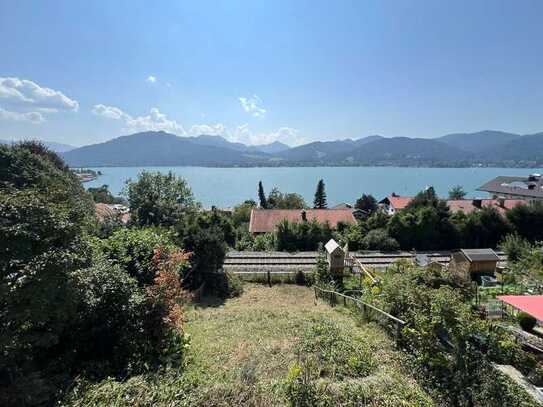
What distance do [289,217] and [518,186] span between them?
53.2m

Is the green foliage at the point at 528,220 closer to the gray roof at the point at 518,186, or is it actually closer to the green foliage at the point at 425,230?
the green foliage at the point at 425,230

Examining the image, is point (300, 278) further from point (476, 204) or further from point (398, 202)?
point (398, 202)

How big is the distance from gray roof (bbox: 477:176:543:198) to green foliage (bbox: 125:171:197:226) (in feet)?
194

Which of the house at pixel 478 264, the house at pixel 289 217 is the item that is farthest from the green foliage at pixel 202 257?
the house at pixel 289 217

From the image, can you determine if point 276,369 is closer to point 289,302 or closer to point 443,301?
point 443,301

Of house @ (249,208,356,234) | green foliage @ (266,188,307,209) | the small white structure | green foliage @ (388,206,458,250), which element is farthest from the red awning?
green foliage @ (266,188,307,209)

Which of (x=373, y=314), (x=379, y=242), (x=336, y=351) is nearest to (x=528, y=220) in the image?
(x=379, y=242)

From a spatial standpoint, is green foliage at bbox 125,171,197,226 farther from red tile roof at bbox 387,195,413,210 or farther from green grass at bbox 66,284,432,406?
red tile roof at bbox 387,195,413,210

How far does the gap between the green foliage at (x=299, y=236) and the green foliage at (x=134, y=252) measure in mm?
16115

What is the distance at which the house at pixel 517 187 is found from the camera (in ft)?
172

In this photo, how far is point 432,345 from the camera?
23.1ft

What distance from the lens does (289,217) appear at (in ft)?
109

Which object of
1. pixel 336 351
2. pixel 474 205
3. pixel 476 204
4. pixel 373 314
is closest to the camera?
pixel 336 351

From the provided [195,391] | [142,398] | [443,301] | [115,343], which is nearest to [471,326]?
[443,301]
